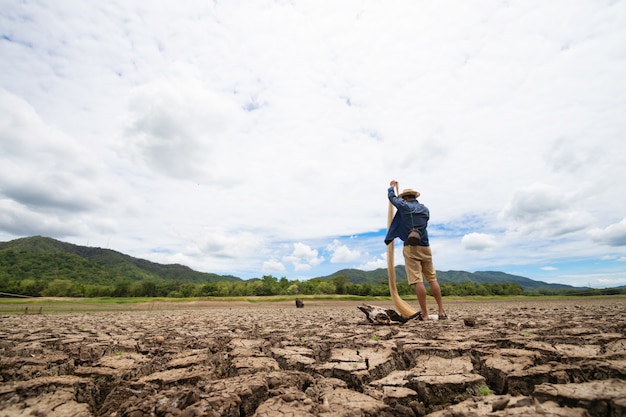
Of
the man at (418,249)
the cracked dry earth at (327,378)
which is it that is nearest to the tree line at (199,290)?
the man at (418,249)

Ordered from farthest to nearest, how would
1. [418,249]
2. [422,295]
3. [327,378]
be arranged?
[418,249] < [422,295] < [327,378]

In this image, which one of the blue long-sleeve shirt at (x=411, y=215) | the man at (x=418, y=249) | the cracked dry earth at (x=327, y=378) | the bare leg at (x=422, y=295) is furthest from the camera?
the blue long-sleeve shirt at (x=411, y=215)

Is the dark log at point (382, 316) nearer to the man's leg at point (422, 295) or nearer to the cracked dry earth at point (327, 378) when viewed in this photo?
the man's leg at point (422, 295)

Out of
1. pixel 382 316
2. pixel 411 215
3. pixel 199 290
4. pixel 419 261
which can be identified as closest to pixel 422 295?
pixel 419 261

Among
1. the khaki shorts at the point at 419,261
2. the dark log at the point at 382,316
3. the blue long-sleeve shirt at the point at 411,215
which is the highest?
the blue long-sleeve shirt at the point at 411,215

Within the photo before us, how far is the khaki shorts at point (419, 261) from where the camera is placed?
530 cm

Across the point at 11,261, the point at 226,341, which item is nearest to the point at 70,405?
the point at 226,341

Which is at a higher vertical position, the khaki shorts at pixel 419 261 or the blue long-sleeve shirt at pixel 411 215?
the blue long-sleeve shirt at pixel 411 215

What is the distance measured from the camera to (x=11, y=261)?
8506 centimetres

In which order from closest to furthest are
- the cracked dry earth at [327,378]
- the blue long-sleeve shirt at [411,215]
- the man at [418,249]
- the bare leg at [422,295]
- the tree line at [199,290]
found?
1. the cracked dry earth at [327,378]
2. the bare leg at [422,295]
3. the man at [418,249]
4. the blue long-sleeve shirt at [411,215]
5. the tree line at [199,290]

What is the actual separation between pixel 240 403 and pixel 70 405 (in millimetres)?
911

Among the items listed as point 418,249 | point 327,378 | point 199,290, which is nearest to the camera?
point 327,378

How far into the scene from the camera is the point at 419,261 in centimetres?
538

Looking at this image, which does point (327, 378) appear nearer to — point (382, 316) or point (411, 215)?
point (382, 316)
